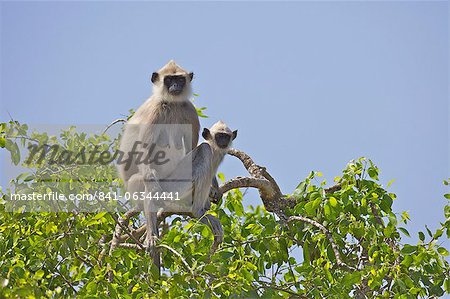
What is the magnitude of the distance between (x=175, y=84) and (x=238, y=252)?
108 inches

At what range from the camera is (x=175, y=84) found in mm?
9742

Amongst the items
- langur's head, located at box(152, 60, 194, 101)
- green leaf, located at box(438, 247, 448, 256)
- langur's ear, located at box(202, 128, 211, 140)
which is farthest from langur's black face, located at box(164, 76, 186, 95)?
green leaf, located at box(438, 247, 448, 256)

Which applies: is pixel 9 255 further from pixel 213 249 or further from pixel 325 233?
pixel 325 233

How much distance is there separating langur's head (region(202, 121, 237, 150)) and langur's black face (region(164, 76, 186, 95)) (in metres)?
0.70

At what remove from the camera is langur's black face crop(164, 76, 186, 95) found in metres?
9.67

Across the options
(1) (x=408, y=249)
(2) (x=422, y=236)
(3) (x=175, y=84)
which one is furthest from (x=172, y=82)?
(1) (x=408, y=249)

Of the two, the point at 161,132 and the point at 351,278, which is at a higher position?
the point at 161,132

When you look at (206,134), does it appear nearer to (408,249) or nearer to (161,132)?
(161,132)

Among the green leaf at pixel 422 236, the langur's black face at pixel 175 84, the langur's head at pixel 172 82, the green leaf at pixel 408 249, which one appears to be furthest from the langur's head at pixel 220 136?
the green leaf at pixel 408 249

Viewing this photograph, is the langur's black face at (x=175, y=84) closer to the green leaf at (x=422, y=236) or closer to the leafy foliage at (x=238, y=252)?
the leafy foliage at (x=238, y=252)

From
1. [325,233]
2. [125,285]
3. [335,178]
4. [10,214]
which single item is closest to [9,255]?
[10,214]

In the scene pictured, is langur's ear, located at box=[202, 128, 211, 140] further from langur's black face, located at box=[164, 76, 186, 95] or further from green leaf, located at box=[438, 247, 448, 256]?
green leaf, located at box=[438, 247, 448, 256]

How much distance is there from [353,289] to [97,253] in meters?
2.37

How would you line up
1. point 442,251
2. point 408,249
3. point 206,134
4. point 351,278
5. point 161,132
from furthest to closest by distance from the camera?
point 206,134 < point 161,132 < point 442,251 < point 408,249 < point 351,278
